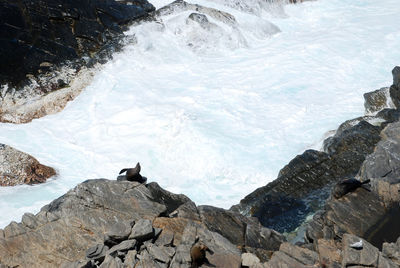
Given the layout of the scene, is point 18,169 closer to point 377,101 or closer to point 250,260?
point 250,260

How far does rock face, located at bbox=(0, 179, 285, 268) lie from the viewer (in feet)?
30.8

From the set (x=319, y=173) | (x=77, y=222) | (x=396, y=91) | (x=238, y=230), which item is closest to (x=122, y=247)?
(x=77, y=222)

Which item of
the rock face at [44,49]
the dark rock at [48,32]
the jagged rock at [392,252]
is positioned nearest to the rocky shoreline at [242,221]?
the jagged rock at [392,252]

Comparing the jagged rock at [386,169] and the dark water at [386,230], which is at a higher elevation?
the jagged rock at [386,169]

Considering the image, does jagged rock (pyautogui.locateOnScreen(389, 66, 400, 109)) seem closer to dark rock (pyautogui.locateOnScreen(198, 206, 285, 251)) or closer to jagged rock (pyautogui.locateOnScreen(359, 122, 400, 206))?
jagged rock (pyautogui.locateOnScreen(359, 122, 400, 206))

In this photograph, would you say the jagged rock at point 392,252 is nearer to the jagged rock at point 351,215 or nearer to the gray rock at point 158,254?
the jagged rock at point 351,215

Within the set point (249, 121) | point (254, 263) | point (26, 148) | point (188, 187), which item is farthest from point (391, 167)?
point (26, 148)

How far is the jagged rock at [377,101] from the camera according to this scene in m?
18.3

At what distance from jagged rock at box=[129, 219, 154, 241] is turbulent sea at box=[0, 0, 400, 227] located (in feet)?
18.6

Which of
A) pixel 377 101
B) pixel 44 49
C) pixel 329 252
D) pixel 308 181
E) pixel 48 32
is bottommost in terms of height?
pixel 308 181

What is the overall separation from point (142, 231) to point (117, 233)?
481 millimetres

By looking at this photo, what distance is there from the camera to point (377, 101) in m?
18.5

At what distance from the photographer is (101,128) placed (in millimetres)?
19047

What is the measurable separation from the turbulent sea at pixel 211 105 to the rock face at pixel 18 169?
1.06ft
